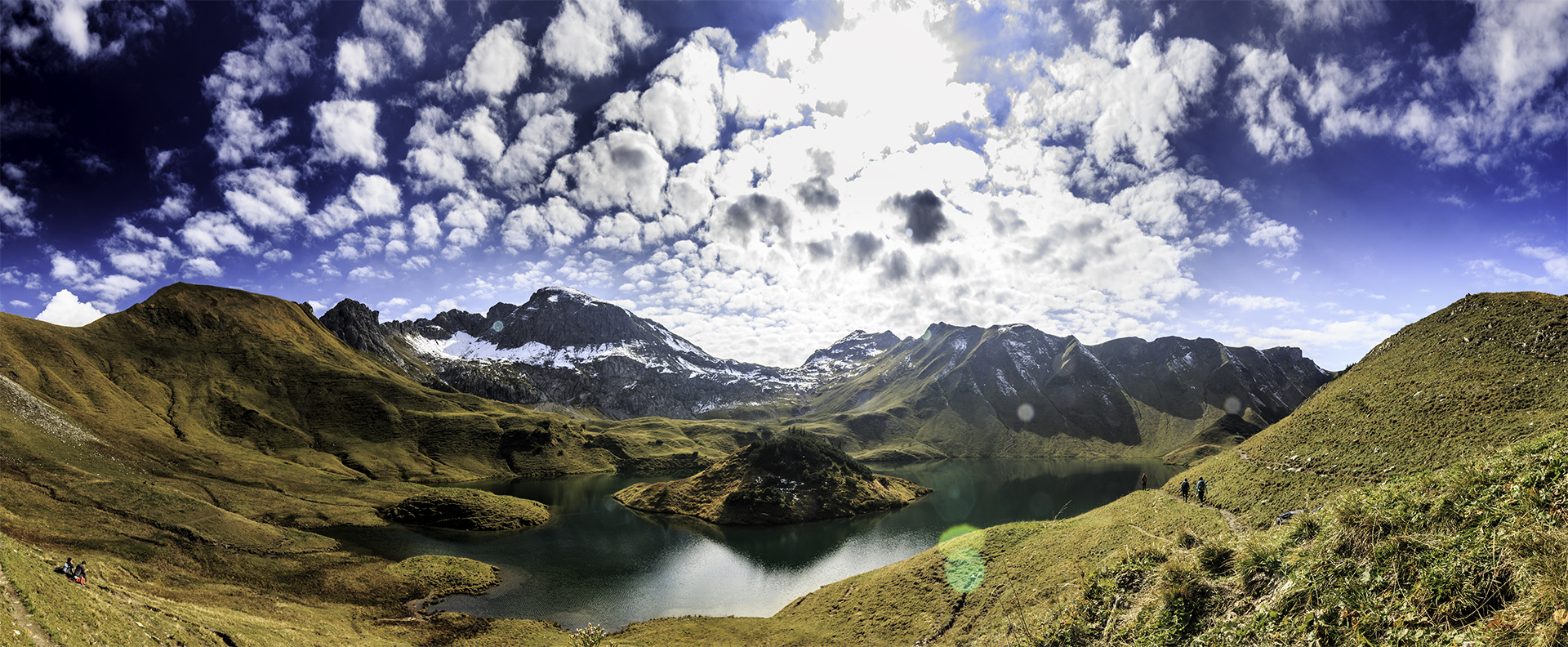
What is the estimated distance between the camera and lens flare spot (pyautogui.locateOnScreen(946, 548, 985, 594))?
3008 centimetres

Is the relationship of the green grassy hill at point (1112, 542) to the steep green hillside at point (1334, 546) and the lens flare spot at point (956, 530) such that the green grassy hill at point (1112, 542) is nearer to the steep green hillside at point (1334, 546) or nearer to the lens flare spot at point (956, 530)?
the steep green hillside at point (1334, 546)

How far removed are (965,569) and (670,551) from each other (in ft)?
160

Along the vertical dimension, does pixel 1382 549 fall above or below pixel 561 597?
above

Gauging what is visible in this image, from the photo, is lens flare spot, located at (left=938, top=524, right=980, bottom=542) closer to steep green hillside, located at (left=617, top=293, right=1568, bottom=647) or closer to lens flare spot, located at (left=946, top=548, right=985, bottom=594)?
steep green hillside, located at (left=617, top=293, right=1568, bottom=647)

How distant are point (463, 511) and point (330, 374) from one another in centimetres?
12369

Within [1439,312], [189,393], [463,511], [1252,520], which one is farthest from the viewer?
[189,393]

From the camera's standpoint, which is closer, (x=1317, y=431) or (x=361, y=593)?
(x=1317, y=431)

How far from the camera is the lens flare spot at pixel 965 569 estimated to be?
98.7 feet

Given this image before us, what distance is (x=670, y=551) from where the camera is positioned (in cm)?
6975

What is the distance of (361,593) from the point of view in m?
45.7

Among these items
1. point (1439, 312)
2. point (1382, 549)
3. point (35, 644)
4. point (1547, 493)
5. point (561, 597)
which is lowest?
point (561, 597)

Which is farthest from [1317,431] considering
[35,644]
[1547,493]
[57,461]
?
[57,461]

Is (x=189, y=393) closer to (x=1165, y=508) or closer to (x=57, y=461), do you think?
(x=57, y=461)

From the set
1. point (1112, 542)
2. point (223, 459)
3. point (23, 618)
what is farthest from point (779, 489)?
point (223, 459)
